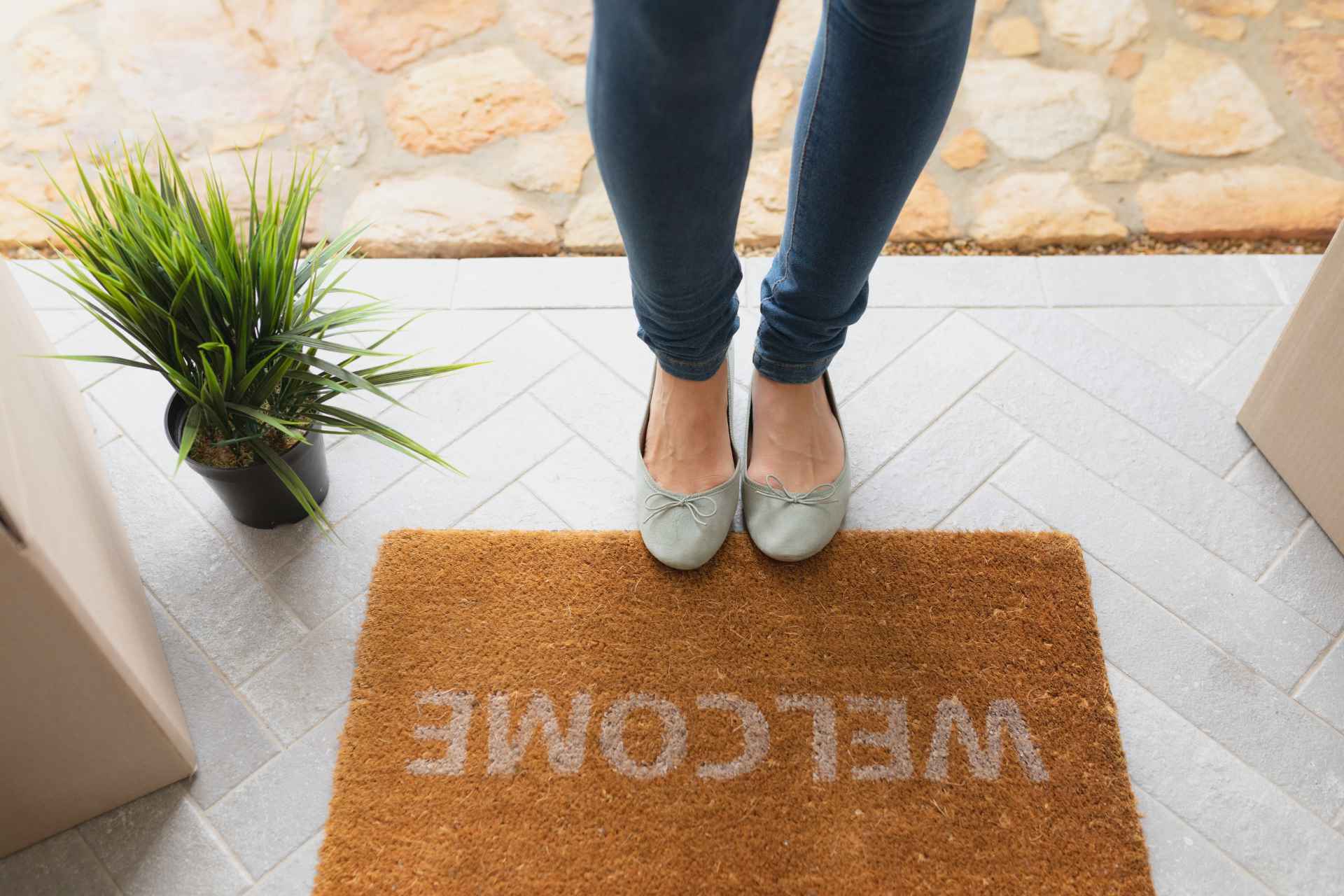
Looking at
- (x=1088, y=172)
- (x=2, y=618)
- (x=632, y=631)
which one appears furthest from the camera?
(x=1088, y=172)

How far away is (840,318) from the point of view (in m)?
1.06

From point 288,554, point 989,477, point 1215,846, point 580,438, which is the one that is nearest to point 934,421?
point 989,477

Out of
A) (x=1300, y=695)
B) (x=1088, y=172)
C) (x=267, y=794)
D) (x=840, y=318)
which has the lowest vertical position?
(x=267, y=794)

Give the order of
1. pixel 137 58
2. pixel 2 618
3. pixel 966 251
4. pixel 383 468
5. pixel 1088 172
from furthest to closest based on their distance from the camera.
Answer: pixel 137 58 → pixel 1088 172 → pixel 966 251 → pixel 383 468 → pixel 2 618

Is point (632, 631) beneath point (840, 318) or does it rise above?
beneath

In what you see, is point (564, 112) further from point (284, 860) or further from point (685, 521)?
point (284, 860)

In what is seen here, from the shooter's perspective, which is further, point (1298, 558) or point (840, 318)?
point (1298, 558)

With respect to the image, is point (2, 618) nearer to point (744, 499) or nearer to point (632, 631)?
point (632, 631)

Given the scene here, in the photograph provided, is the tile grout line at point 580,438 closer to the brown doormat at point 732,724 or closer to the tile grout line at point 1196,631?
the brown doormat at point 732,724

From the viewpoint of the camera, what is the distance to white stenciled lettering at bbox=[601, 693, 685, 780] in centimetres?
105

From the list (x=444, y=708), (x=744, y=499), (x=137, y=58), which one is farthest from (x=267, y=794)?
(x=137, y=58)

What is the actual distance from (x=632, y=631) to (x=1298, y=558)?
86 cm

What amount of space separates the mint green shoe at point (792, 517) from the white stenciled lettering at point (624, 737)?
9.4 inches

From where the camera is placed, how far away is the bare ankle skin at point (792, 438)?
120 centimetres
